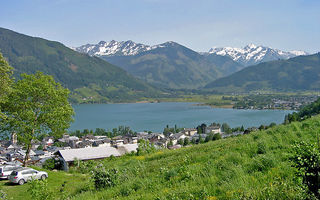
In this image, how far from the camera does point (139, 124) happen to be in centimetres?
14725

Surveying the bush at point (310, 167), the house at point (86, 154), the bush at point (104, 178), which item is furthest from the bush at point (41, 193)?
the house at point (86, 154)

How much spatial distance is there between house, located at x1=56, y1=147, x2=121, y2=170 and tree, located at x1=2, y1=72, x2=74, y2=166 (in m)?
6.93

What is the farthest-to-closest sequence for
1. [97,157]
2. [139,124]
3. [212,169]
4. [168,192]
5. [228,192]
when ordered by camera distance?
1. [139,124]
2. [97,157]
3. [212,169]
4. [168,192]
5. [228,192]

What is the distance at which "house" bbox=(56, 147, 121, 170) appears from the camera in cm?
3309

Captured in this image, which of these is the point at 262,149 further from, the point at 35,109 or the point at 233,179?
the point at 35,109

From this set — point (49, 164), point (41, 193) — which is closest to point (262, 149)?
point (41, 193)

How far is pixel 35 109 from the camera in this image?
26312mm

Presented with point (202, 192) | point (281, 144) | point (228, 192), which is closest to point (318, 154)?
point (228, 192)

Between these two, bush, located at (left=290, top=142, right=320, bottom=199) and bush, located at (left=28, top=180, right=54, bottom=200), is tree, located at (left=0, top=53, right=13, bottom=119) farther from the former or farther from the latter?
bush, located at (left=290, top=142, right=320, bottom=199)

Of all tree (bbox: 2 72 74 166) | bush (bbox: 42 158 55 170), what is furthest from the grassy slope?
bush (bbox: 42 158 55 170)

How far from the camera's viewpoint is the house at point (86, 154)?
33.1 m

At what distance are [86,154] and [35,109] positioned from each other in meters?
11.6

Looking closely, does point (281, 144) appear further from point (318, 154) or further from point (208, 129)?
point (208, 129)

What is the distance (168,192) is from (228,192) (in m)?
1.58
